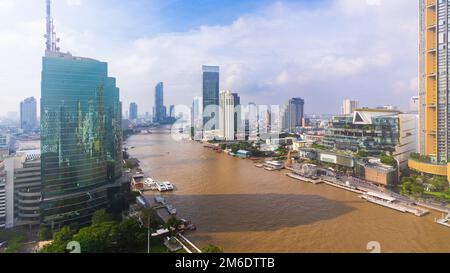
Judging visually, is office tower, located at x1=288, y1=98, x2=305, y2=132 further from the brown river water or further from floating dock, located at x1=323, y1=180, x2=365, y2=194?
the brown river water

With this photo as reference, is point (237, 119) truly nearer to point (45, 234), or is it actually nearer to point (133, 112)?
point (45, 234)

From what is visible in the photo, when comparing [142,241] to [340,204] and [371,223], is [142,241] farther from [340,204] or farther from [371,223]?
[340,204]

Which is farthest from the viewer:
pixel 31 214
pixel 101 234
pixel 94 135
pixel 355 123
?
pixel 355 123

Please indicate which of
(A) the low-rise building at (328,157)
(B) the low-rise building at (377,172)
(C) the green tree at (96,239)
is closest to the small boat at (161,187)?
(C) the green tree at (96,239)

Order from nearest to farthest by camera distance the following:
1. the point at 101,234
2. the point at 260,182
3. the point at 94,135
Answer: the point at 101,234 < the point at 94,135 < the point at 260,182
